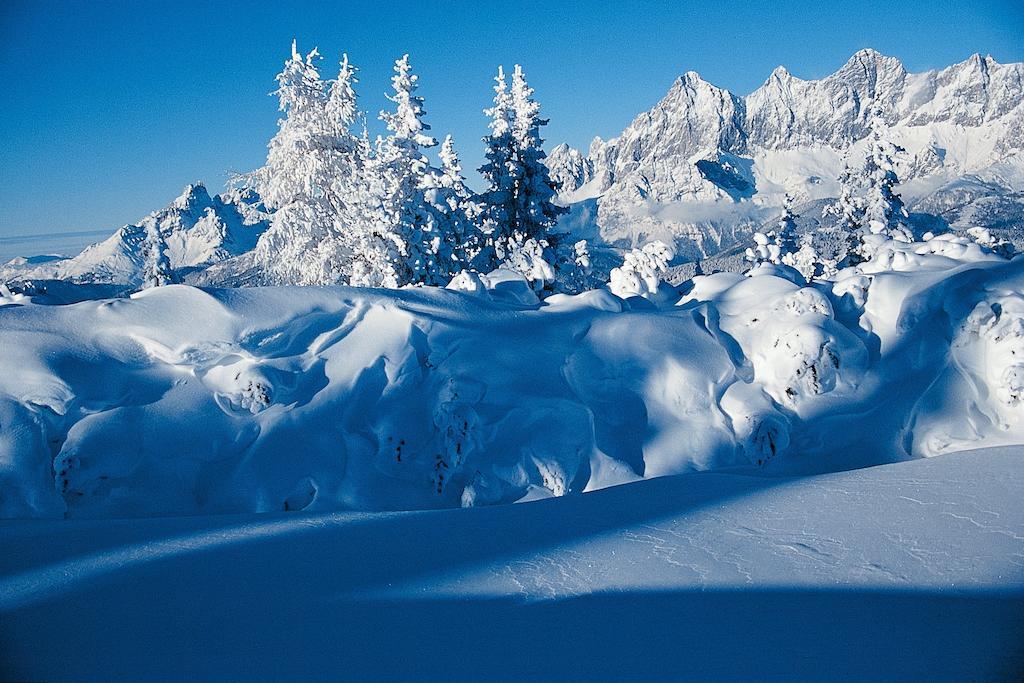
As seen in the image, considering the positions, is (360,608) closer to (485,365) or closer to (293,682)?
(293,682)

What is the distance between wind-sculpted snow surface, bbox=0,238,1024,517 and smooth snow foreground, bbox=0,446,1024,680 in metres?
1.90

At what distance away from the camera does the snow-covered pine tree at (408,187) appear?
17609 millimetres

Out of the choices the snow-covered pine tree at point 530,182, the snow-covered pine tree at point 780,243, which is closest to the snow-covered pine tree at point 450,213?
the snow-covered pine tree at point 530,182

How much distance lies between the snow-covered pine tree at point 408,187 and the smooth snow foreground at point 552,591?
1418 centimetres

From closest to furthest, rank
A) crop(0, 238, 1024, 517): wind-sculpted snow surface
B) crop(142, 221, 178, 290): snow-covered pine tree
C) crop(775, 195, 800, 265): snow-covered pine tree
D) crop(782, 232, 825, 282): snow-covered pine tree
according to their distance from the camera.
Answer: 1. crop(0, 238, 1024, 517): wind-sculpted snow surface
2. crop(782, 232, 825, 282): snow-covered pine tree
3. crop(775, 195, 800, 265): snow-covered pine tree
4. crop(142, 221, 178, 290): snow-covered pine tree

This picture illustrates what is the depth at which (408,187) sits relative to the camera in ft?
61.1

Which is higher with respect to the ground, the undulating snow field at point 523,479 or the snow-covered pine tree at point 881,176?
the snow-covered pine tree at point 881,176

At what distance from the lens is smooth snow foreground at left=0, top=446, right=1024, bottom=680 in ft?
7.72

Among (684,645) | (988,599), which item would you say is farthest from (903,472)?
(684,645)

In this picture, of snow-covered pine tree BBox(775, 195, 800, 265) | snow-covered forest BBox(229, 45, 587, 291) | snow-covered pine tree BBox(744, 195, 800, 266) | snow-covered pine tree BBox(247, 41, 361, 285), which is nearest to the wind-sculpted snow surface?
snow-covered forest BBox(229, 45, 587, 291)

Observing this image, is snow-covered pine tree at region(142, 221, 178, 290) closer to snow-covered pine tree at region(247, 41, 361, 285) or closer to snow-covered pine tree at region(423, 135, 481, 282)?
snow-covered pine tree at region(247, 41, 361, 285)

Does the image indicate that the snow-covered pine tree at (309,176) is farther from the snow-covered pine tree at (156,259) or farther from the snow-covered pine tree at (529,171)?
the snow-covered pine tree at (156,259)

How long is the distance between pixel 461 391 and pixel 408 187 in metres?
13.4

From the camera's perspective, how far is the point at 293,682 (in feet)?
7.45
